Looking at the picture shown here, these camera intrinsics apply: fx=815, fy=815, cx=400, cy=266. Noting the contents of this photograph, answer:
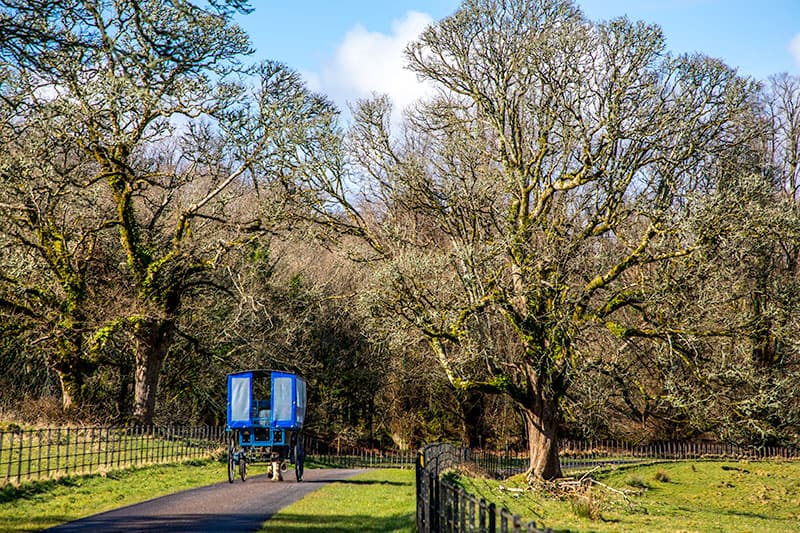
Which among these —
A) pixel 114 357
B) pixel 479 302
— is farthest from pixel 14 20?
pixel 114 357

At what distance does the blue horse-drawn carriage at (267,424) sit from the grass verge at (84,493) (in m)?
1.33

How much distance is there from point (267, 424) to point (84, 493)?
5348mm

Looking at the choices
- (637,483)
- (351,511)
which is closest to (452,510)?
(351,511)

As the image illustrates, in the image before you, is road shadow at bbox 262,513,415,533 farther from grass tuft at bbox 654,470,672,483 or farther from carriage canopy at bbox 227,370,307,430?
grass tuft at bbox 654,470,672,483

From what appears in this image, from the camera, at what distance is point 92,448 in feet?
66.7

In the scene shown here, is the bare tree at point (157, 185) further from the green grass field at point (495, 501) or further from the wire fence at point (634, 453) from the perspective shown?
the wire fence at point (634, 453)

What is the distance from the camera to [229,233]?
30984 millimetres

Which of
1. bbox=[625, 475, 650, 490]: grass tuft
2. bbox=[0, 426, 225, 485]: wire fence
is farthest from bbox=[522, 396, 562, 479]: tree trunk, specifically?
bbox=[0, 426, 225, 485]: wire fence

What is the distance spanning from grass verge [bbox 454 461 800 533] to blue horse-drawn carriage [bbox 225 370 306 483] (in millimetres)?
4878

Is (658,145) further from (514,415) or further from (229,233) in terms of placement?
(514,415)

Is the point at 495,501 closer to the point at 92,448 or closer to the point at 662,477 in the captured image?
the point at 92,448

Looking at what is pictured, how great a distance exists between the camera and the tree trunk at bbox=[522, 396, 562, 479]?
22219 mm

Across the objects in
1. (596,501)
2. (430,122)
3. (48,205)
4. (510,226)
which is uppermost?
(430,122)

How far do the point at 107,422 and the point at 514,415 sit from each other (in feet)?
72.1
